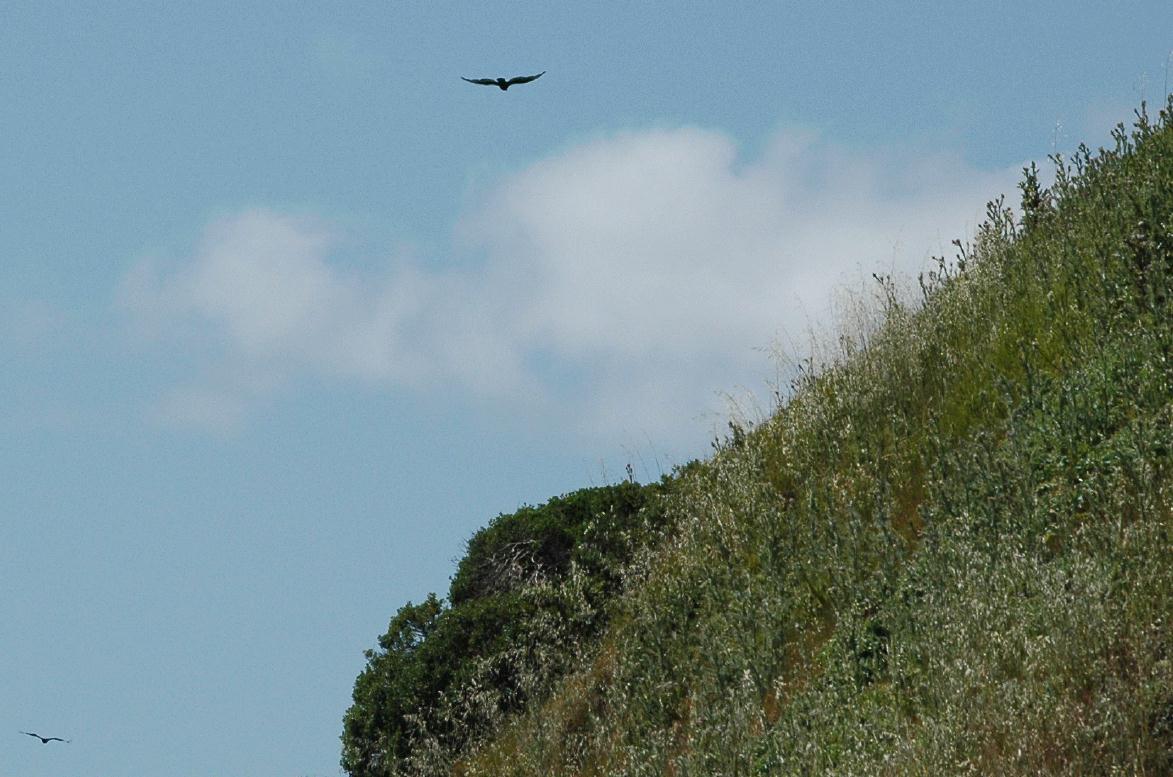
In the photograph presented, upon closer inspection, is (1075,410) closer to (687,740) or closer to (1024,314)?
(1024,314)

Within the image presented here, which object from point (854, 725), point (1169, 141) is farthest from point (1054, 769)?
point (1169, 141)

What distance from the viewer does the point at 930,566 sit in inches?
361

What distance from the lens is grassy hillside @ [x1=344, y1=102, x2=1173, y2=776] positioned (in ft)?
23.9

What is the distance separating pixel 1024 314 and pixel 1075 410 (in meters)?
2.97

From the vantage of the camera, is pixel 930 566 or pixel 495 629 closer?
pixel 930 566

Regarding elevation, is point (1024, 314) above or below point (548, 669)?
above

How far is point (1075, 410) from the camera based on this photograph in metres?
9.45

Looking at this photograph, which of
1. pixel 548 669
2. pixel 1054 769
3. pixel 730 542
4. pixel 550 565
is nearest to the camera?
pixel 1054 769

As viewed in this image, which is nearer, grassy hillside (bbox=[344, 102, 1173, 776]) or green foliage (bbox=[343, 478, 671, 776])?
grassy hillside (bbox=[344, 102, 1173, 776])

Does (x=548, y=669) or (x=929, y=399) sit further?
(x=548, y=669)

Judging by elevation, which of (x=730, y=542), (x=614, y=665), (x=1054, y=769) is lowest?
(x=1054, y=769)

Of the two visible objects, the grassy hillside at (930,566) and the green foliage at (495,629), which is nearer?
the grassy hillside at (930,566)

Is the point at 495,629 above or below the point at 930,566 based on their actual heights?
above

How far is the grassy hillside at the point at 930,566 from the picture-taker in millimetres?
7277
